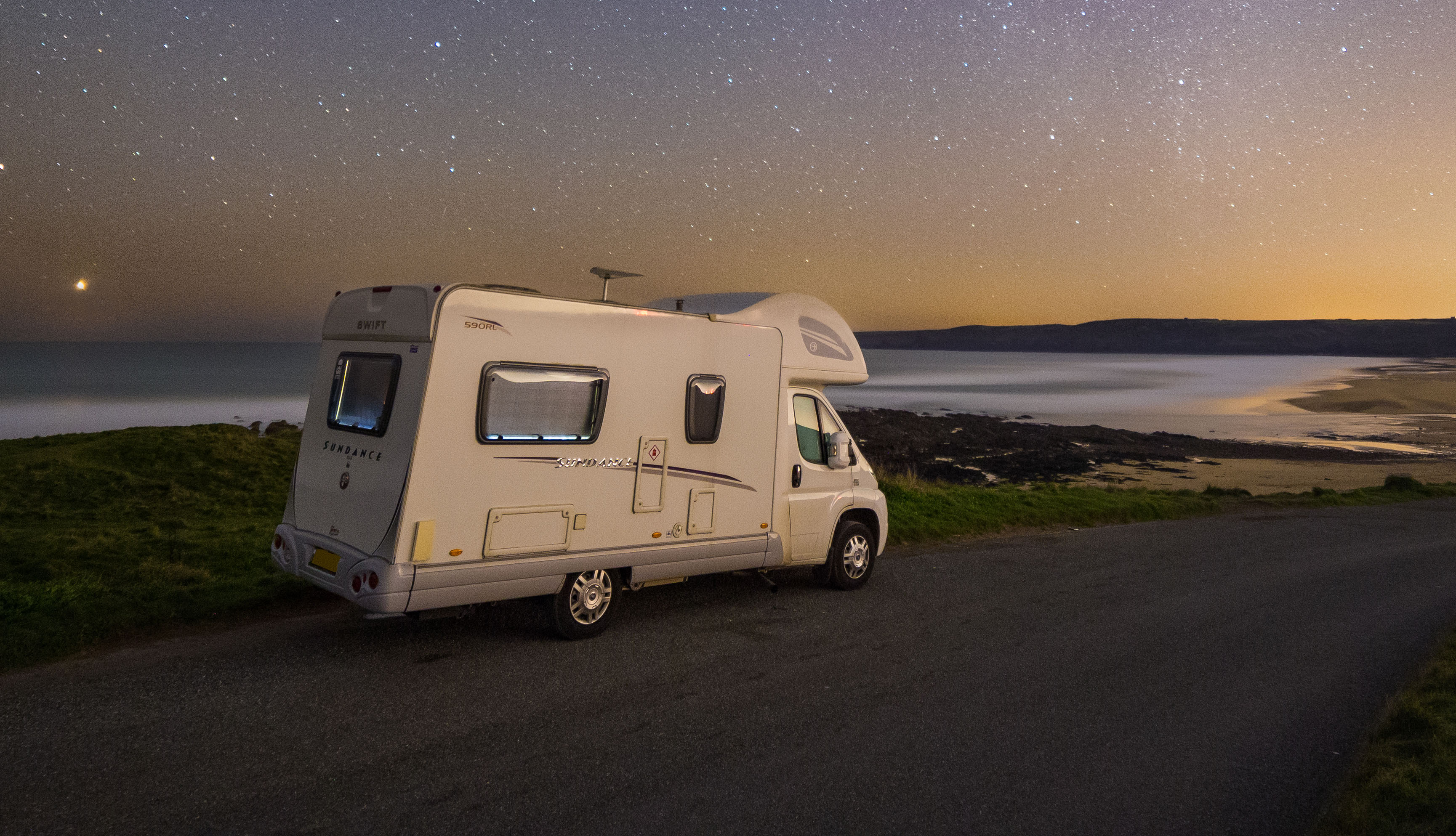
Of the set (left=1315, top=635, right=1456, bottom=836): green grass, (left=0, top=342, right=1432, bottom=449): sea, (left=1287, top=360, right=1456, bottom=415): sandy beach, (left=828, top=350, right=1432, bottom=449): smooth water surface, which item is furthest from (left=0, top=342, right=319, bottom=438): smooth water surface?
(left=1287, top=360, right=1456, bottom=415): sandy beach

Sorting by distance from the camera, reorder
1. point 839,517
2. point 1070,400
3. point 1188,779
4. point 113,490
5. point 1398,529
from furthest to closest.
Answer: point 1070,400, point 1398,529, point 113,490, point 839,517, point 1188,779

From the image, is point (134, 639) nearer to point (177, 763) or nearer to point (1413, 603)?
point (177, 763)

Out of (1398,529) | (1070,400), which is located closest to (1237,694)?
(1398,529)

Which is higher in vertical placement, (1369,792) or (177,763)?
(1369,792)

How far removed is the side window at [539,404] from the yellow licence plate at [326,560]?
4.54ft

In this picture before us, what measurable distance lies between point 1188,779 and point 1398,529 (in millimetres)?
15169

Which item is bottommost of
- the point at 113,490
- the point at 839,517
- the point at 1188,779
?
the point at 113,490

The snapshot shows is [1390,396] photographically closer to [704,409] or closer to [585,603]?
[704,409]

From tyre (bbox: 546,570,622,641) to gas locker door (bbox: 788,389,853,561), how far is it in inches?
82.3

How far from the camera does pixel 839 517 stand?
930 centimetres

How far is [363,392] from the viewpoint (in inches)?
263

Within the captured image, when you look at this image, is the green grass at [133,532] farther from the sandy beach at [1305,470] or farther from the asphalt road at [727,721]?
the sandy beach at [1305,470]

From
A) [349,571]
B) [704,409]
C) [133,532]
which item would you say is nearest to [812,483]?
[704,409]

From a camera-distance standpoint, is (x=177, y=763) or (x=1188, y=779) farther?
(x=1188, y=779)
